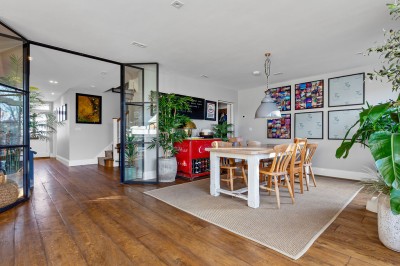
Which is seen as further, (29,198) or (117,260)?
(29,198)

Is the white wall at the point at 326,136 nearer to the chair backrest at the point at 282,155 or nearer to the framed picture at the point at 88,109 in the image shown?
the chair backrest at the point at 282,155

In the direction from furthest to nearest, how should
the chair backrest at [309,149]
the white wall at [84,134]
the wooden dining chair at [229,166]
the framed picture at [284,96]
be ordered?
the white wall at [84,134]
the framed picture at [284,96]
the chair backrest at [309,149]
the wooden dining chair at [229,166]

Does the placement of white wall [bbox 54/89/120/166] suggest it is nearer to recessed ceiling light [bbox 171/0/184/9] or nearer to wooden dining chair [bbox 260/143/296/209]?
recessed ceiling light [bbox 171/0/184/9]

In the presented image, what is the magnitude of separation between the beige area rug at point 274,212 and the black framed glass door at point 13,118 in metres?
1.97

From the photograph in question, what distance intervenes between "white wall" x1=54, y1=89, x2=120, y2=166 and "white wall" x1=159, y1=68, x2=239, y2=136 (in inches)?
135

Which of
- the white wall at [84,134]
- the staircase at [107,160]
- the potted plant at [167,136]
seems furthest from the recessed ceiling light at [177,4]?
the white wall at [84,134]

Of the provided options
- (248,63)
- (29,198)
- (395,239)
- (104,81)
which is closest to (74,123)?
(104,81)

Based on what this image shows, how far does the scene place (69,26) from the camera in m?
2.87

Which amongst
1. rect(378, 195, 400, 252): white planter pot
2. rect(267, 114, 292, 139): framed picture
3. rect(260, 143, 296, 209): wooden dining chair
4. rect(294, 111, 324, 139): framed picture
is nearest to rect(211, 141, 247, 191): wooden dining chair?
rect(260, 143, 296, 209): wooden dining chair

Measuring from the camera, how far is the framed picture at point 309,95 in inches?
209

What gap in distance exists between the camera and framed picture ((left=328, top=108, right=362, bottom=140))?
4816 mm

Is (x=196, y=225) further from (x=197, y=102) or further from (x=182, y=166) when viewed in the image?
(x=197, y=102)

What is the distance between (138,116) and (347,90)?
499 centimetres

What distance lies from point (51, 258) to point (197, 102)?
470 cm
